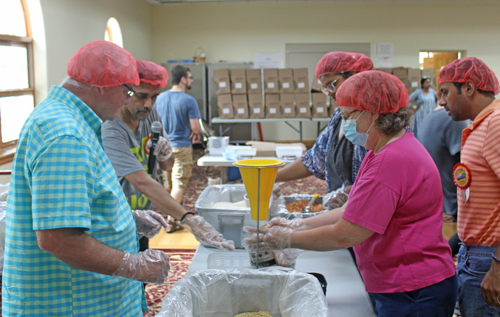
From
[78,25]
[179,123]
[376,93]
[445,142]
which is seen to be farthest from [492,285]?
[78,25]

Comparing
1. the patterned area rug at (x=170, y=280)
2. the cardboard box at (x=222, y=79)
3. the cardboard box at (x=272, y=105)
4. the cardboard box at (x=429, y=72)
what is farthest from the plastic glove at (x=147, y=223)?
the cardboard box at (x=429, y=72)

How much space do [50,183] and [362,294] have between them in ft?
3.28

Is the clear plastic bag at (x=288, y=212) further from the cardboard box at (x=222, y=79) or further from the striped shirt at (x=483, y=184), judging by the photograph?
the cardboard box at (x=222, y=79)

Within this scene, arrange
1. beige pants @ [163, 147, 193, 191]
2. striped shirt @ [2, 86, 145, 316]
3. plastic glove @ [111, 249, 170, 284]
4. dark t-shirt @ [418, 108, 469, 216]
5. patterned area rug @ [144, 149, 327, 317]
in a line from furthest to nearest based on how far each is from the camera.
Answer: beige pants @ [163, 147, 193, 191] < dark t-shirt @ [418, 108, 469, 216] < patterned area rug @ [144, 149, 327, 317] < plastic glove @ [111, 249, 170, 284] < striped shirt @ [2, 86, 145, 316]

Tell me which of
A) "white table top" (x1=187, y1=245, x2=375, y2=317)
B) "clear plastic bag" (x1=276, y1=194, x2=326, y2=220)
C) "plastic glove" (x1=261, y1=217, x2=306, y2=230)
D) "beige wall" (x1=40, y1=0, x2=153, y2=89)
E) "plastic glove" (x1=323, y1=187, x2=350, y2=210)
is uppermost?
"beige wall" (x1=40, y1=0, x2=153, y2=89)

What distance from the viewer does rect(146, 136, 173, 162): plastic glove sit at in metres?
1.93

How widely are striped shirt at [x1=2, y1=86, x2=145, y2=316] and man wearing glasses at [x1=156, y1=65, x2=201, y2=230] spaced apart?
297 cm

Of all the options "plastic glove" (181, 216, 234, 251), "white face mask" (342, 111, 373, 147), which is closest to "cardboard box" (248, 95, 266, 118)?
"plastic glove" (181, 216, 234, 251)

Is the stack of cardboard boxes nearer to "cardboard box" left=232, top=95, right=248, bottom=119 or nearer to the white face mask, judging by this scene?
"cardboard box" left=232, top=95, right=248, bottom=119

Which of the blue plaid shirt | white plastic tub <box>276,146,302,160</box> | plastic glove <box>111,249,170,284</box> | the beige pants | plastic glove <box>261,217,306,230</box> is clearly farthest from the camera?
the beige pants

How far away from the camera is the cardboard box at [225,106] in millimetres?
6215

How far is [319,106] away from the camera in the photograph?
21.3ft

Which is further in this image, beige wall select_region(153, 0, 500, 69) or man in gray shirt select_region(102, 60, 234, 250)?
beige wall select_region(153, 0, 500, 69)

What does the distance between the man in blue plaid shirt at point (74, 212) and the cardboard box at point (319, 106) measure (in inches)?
222
